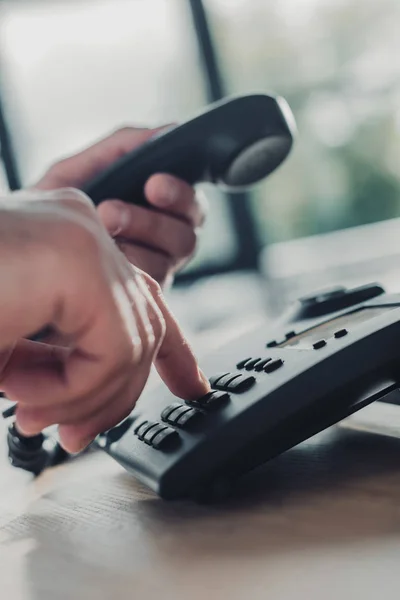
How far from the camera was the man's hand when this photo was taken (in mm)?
733

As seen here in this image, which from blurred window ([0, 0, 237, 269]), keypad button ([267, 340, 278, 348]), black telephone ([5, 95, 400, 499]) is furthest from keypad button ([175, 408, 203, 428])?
blurred window ([0, 0, 237, 269])

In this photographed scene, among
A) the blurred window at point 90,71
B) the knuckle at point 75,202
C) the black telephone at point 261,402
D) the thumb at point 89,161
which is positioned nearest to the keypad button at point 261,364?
the black telephone at point 261,402

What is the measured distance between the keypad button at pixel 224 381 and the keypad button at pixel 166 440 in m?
0.04

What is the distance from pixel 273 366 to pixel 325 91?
7.82ft

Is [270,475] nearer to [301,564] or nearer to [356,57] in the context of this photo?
[301,564]

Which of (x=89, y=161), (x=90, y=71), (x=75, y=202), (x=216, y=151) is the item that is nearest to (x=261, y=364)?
(x=75, y=202)

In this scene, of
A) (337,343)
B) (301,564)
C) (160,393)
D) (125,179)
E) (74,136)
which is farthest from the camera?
(74,136)

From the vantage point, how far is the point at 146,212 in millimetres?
752

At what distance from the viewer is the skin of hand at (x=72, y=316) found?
0.27m

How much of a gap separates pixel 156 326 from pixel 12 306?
0.06 metres

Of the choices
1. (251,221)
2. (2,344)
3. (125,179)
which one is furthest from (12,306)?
(251,221)

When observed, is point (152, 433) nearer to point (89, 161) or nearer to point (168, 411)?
point (168, 411)

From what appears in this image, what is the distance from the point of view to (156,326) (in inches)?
12.3

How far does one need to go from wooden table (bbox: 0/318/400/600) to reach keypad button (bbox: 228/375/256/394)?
0.04m
